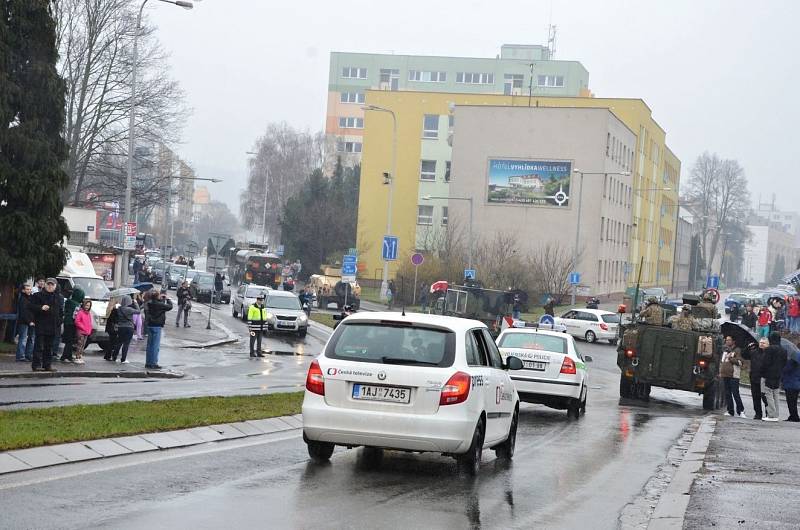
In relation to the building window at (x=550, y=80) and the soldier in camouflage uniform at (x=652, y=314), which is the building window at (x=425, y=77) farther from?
the soldier in camouflage uniform at (x=652, y=314)

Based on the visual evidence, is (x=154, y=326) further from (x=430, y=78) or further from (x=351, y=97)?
(x=351, y=97)

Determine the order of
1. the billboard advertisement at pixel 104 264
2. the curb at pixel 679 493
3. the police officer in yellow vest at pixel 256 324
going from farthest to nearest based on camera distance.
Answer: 1. the billboard advertisement at pixel 104 264
2. the police officer in yellow vest at pixel 256 324
3. the curb at pixel 679 493

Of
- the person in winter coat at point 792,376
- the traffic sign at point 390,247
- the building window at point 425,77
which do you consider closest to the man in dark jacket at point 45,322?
the person in winter coat at point 792,376

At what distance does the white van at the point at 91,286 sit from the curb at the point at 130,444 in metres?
15.7

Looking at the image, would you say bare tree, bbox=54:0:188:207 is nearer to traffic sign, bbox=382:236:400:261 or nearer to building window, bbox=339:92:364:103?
traffic sign, bbox=382:236:400:261

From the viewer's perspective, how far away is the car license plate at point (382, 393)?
34.8ft

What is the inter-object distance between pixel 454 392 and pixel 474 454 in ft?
2.54

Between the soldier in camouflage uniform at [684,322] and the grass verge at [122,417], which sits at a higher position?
the soldier in camouflage uniform at [684,322]

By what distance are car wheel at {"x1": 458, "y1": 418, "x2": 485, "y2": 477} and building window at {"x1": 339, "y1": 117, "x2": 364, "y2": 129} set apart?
12528 centimetres

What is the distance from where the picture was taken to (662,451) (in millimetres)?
15094

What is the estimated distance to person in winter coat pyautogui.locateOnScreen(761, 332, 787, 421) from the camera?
73.4ft

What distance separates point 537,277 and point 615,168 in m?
16.4

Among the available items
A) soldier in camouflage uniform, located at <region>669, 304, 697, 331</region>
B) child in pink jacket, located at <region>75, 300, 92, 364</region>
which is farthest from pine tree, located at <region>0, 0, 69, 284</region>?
→ soldier in camouflage uniform, located at <region>669, 304, 697, 331</region>

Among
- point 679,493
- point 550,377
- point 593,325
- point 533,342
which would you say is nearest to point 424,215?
point 593,325
